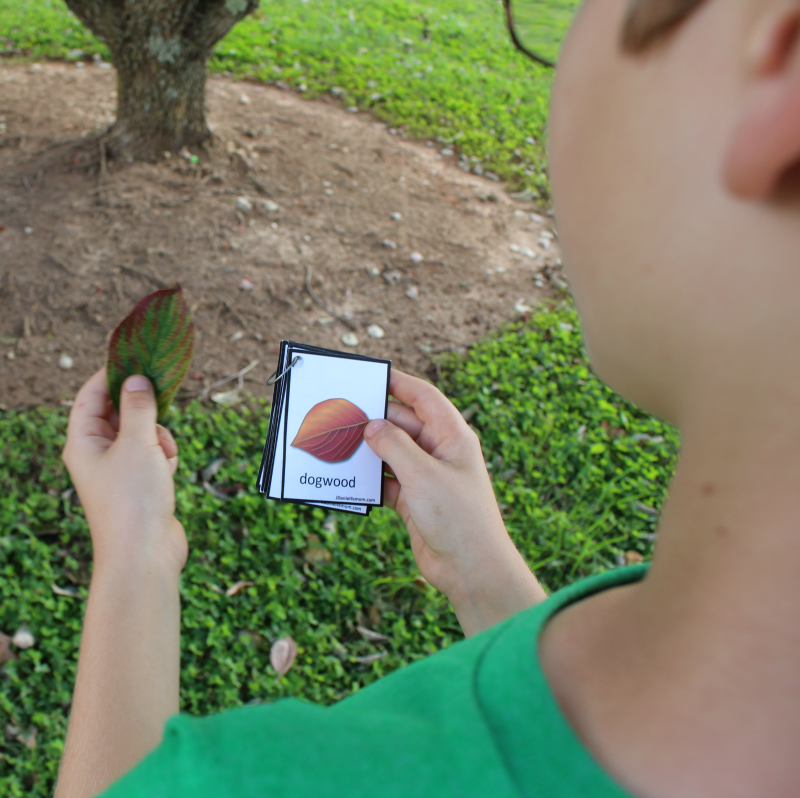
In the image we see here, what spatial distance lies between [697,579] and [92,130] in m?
3.65

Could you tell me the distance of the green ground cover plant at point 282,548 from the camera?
1588 millimetres

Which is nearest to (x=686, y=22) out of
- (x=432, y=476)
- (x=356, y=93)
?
(x=432, y=476)

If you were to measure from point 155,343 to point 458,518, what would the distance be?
646 millimetres

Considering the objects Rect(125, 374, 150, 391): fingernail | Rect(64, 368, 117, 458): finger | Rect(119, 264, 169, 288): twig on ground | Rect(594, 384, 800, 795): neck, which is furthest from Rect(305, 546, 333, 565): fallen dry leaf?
Rect(594, 384, 800, 795): neck

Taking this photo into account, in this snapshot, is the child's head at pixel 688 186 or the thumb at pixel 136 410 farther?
the thumb at pixel 136 410

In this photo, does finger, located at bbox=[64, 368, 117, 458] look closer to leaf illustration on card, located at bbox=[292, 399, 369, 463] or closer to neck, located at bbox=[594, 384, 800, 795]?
leaf illustration on card, located at bbox=[292, 399, 369, 463]

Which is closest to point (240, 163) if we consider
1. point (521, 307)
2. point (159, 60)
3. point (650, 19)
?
point (159, 60)

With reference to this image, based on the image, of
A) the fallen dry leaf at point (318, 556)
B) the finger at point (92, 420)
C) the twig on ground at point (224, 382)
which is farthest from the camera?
the twig on ground at point (224, 382)

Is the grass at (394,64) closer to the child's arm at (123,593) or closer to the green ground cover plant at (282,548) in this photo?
the green ground cover plant at (282,548)

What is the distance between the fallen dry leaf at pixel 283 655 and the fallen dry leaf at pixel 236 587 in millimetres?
189

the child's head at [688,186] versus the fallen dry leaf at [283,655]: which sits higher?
the child's head at [688,186]

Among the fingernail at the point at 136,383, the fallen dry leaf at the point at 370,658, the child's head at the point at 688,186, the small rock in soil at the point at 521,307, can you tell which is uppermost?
the child's head at the point at 688,186

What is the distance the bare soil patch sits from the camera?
2.33 m

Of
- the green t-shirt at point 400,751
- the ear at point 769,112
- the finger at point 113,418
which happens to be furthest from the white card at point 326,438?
the ear at point 769,112
